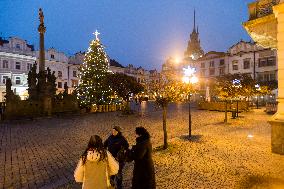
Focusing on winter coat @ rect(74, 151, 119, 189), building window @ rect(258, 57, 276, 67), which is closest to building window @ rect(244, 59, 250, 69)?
building window @ rect(258, 57, 276, 67)

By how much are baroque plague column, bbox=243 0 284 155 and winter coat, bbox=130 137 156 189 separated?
6.62m

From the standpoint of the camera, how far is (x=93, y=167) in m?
4.44

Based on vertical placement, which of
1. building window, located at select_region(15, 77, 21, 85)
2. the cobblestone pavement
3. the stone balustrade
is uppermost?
the stone balustrade

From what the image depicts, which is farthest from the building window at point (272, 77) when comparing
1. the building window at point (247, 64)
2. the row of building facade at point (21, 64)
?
the row of building facade at point (21, 64)

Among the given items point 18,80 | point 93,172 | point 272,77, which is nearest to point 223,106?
point 272,77

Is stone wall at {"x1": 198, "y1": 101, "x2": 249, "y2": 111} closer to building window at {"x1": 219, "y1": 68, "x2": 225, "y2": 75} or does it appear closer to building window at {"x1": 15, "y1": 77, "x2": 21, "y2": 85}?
building window at {"x1": 219, "y1": 68, "x2": 225, "y2": 75}

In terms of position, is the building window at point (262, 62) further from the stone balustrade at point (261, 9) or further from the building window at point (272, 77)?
the stone balustrade at point (261, 9)

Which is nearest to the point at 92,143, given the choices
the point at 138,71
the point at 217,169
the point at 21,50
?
the point at 217,169

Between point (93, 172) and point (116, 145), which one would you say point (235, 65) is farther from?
point (93, 172)

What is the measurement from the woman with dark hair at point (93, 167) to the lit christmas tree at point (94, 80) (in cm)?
2881

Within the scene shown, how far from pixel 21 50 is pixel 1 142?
4313 cm

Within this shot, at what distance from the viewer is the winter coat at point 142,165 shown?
5305 mm

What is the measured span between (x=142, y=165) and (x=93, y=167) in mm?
1291

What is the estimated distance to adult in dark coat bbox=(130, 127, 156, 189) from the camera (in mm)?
5309
